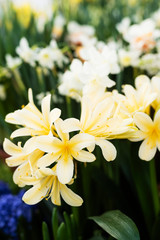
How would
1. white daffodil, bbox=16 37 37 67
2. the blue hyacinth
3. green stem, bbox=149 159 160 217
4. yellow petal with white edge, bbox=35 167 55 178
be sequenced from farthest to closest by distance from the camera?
white daffodil, bbox=16 37 37 67 < the blue hyacinth < green stem, bbox=149 159 160 217 < yellow petal with white edge, bbox=35 167 55 178

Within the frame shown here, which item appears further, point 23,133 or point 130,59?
point 130,59

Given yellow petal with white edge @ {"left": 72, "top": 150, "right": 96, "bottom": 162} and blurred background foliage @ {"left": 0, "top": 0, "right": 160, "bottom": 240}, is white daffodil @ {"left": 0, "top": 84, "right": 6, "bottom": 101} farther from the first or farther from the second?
yellow petal with white edge @ {"left": 72, "top": 150, "right": 96, "bottom": 162}

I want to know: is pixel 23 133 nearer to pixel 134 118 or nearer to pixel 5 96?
pixel 134 118

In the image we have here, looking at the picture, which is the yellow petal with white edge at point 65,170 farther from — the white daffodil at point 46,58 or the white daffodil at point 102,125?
the white daffodil at point 46,58

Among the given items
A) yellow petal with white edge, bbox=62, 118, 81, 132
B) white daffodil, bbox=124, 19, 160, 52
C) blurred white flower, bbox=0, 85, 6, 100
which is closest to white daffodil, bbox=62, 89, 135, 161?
yellow petal with white edge, bbox=62, 118, 81, 132

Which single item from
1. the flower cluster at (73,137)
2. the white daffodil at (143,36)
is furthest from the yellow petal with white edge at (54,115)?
the white daffodil at (143,36)

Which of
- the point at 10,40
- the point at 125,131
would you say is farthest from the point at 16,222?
the point at 10,40
